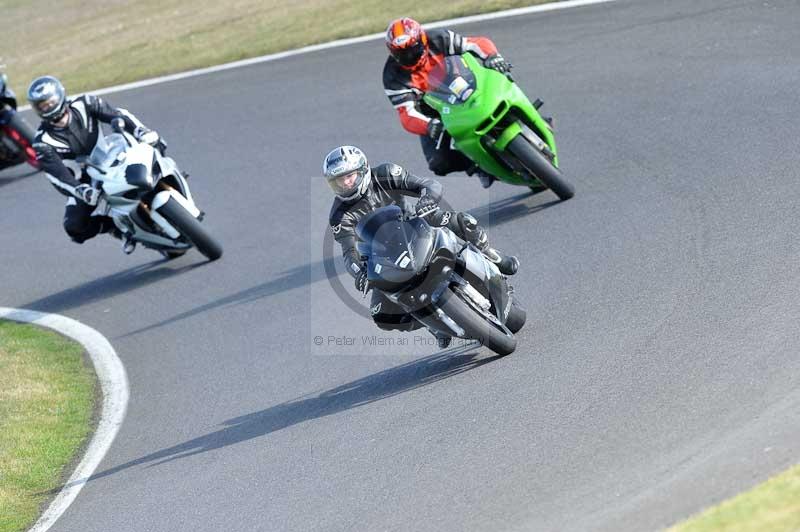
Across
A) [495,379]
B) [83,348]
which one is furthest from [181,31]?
[495,379]

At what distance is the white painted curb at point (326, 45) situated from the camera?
18.4m

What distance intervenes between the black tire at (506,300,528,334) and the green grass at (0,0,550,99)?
30.9ft

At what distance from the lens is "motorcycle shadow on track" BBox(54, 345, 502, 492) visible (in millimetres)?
8859

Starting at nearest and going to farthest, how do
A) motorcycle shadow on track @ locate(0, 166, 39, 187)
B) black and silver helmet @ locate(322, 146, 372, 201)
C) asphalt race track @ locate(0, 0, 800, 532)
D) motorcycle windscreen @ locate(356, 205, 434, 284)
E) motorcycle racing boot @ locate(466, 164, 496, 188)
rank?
1. asphalt race track @ locate(0, 0, 800, 532)
2. motorcycle windscreen @ locate(356, 205, 434, 284)
3. black and silver helmet @ locate(322, 146, 372, 201)
4. motorcycle racing boot @ locate(466, 164, 496, 188)
5. motorcycle shadow on track @ locate(0, 166, 39, 187)

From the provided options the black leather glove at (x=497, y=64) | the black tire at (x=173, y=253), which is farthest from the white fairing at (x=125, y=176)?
the black leather glove at (x=497, y=64)

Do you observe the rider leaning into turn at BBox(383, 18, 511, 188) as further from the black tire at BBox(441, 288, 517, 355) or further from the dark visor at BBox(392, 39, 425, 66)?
the black tire at BBox(441, 288, 517, 355)

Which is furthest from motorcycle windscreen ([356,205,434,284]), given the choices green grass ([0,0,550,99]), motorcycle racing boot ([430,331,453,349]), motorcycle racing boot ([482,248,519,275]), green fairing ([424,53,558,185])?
green grass ([0,0,550,99])

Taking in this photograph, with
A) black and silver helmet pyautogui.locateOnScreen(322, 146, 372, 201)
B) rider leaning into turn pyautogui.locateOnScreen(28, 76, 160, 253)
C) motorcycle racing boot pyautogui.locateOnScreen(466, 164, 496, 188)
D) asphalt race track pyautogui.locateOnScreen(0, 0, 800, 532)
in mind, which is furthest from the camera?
rider leaning into turn pyautogui.locateOnScreen(28, 76, 160, 253)

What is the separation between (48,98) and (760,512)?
9524 millimetres

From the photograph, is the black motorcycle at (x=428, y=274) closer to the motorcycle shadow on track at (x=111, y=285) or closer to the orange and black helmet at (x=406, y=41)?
the orange and black helmet at (x=406, y=41)

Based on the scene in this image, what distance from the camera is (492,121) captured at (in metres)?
11.4

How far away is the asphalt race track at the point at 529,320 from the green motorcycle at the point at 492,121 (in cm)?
53

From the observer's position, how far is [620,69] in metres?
15.0

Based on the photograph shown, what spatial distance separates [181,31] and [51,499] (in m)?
17.8
